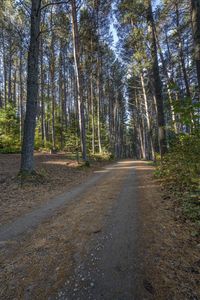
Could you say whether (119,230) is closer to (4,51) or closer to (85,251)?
(85,251)

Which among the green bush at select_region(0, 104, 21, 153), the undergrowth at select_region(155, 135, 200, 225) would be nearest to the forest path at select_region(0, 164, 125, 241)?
the undergrowth at select_region(155, 135, 200, 225)

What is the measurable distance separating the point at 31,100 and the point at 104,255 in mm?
8077

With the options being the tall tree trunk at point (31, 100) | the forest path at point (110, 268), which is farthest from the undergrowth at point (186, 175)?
the tall tree trunk at point (31, 100)

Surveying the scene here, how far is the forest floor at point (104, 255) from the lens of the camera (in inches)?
88.3

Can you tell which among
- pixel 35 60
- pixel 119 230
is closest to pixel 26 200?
pixel 119 230

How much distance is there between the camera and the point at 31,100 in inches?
373

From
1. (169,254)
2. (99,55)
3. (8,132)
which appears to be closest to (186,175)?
(169,254)

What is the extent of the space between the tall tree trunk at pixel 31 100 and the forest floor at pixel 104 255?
13.4 ft

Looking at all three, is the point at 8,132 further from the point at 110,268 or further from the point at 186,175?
the point at 110,268

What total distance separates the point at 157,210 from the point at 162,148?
6471 mm

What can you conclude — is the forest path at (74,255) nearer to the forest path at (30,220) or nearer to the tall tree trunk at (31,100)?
the forest path at (30,220)

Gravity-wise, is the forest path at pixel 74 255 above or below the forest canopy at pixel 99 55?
below

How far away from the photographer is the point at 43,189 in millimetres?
8031

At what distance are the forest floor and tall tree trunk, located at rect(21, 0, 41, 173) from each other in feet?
13.4
